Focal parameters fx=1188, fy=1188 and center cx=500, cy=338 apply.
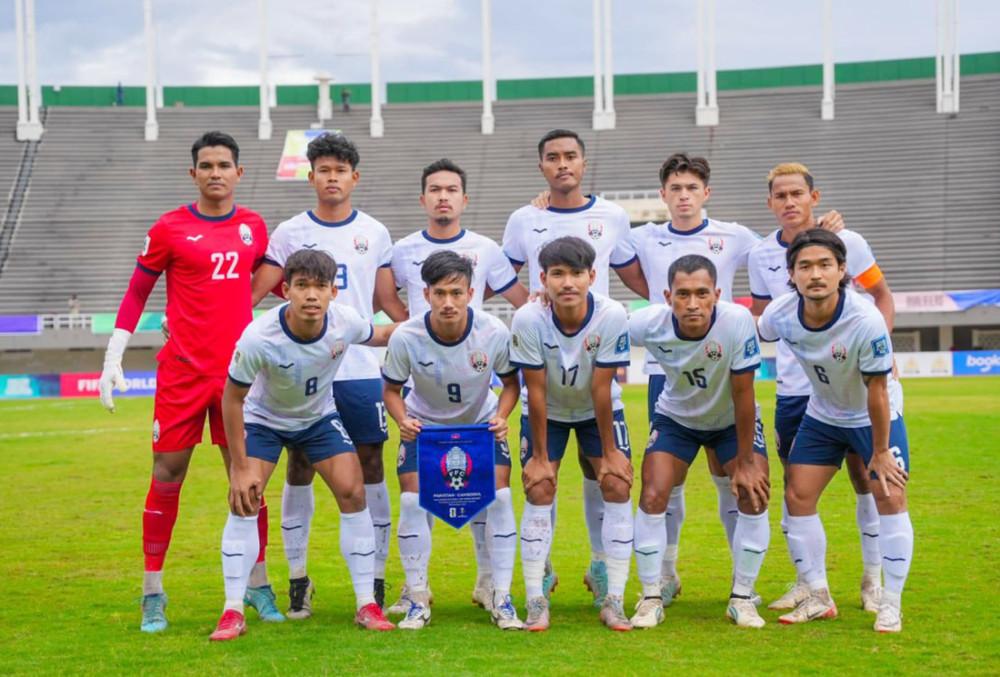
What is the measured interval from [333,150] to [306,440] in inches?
71.8

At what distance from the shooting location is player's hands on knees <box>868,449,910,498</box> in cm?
643

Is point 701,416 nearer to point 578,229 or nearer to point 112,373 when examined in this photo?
point 578,229

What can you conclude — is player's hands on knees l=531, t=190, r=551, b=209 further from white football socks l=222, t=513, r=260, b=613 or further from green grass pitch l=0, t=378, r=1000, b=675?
white football socks l=222, t=513, r=260, b=613

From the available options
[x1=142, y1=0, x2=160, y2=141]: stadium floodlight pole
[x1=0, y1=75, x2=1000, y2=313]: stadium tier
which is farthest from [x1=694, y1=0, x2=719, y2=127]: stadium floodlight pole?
[x1=142, y1=0, x2=160, y2=141]: stadium floodlight pole

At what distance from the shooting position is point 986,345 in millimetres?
36938

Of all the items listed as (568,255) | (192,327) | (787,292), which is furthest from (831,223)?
(192,327)

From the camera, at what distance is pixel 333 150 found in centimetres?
734

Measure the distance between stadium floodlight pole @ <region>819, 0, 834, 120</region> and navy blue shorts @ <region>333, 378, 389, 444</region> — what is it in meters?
41.0

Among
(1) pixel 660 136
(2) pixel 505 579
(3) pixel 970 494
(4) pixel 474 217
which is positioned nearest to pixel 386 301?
(2) pixel 505 579

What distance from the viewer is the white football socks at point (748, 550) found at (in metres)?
6.71

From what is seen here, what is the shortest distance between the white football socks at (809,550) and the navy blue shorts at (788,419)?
0.66 meters

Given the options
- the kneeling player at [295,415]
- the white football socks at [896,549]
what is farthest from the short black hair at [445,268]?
the white football socks at [896,549]

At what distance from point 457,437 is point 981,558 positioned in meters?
4.17

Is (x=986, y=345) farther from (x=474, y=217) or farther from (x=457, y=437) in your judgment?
(x=457, y=437)
